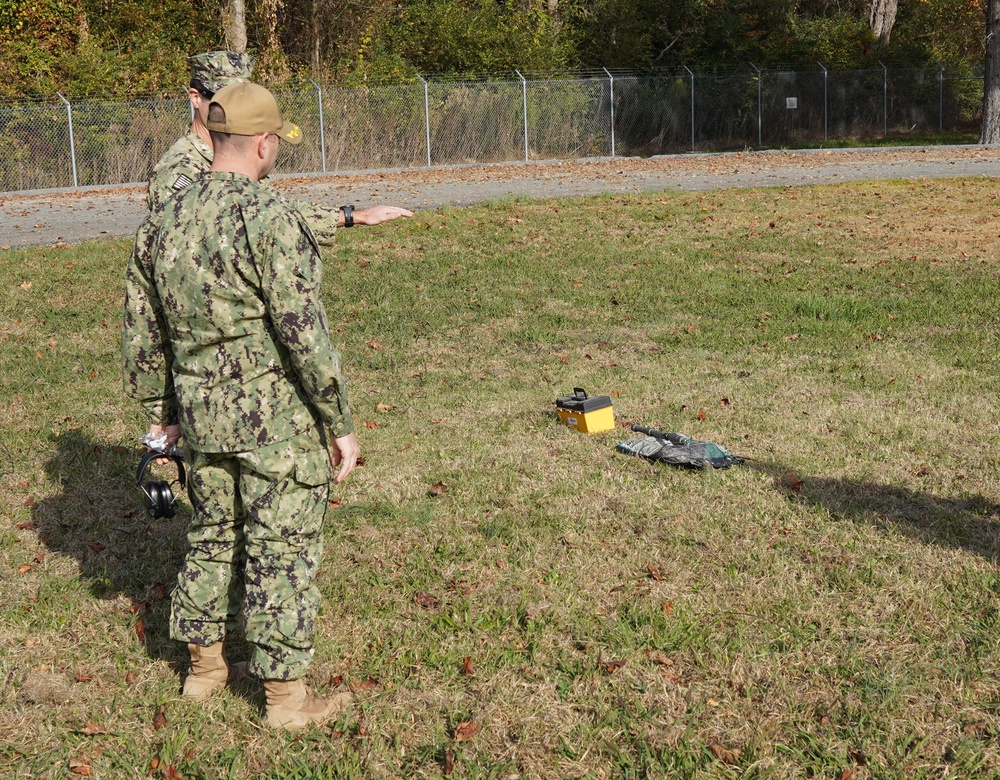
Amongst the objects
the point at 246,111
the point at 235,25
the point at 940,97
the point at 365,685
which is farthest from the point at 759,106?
the point at 246,111

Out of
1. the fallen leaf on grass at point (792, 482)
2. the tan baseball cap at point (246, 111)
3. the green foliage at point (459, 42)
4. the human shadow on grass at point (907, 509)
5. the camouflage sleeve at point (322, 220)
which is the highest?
the green foliage at point (459, 42)

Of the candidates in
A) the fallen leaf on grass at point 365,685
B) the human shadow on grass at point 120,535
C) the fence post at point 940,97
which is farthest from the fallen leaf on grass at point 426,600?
the fence post at point 940,97

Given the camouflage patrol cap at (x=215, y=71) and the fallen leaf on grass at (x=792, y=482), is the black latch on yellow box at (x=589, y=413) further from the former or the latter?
the camouflage patrol cap at (x=215, y=71)

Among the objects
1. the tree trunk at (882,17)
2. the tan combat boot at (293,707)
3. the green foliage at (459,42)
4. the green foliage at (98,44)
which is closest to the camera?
the tan combat boot at (293,707)

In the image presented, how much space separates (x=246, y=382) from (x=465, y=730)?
140cm

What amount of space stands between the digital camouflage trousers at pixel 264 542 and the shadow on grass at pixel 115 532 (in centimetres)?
81

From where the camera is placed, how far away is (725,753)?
3.45m

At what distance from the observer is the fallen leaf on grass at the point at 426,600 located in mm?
4453

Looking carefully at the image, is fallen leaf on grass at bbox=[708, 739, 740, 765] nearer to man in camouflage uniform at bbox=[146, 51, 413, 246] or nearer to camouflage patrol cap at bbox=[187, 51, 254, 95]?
man in camouflage uniform at bbox=[146, 51, 413, 246]

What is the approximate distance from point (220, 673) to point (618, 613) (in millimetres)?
1581

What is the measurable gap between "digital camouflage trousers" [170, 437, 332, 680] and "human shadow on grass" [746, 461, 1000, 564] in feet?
9.36

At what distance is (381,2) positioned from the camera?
31016mm

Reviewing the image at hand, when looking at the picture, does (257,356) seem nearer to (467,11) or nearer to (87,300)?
(87,300)


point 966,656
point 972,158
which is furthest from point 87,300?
point 972,158
